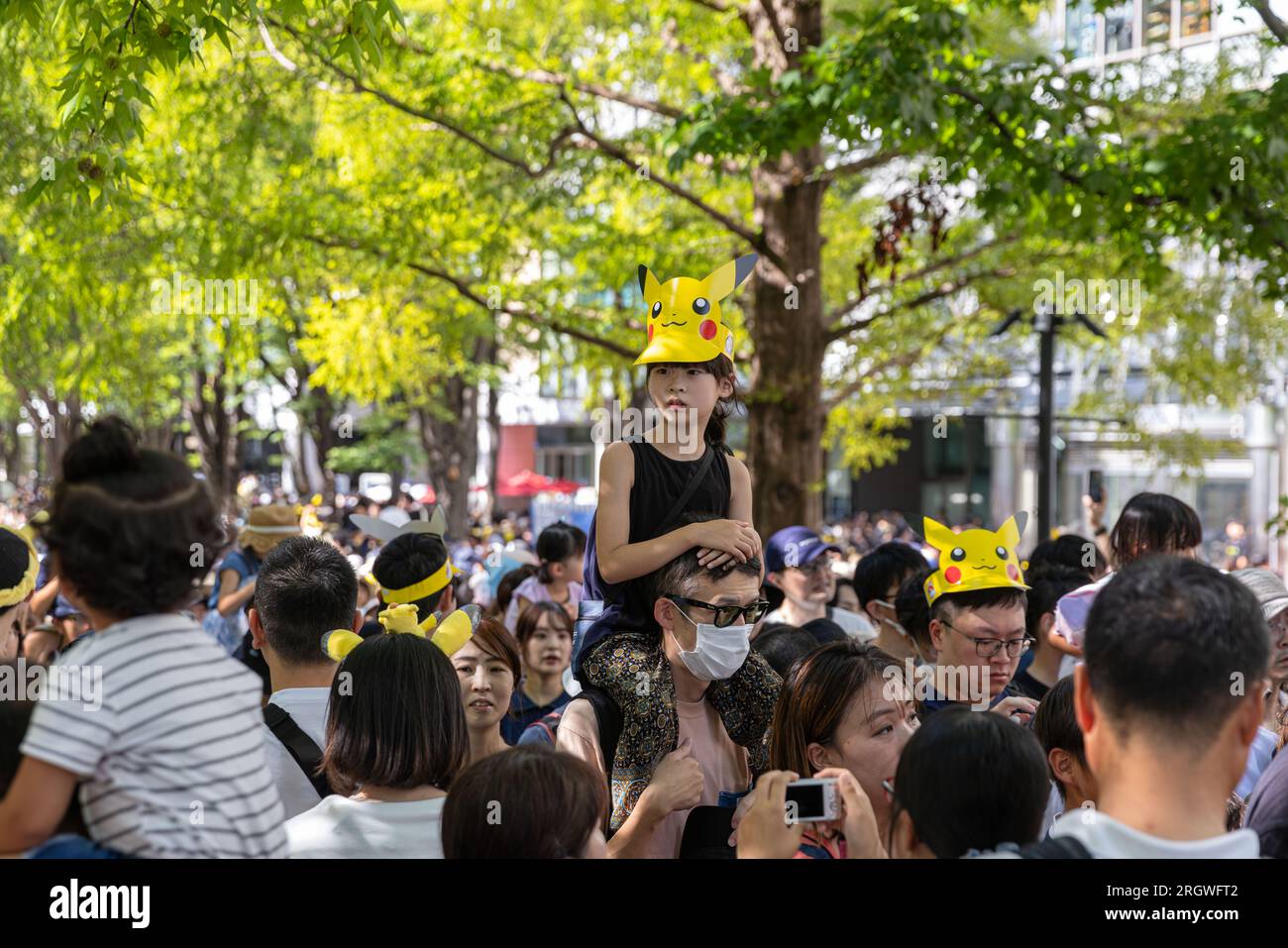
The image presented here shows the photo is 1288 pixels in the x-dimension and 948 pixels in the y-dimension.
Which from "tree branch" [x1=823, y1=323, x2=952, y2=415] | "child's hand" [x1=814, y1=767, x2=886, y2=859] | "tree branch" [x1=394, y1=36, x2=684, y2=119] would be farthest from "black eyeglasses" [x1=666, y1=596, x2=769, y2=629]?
"tree branch" [x1=823, y1=323, x2=952, y2=415]

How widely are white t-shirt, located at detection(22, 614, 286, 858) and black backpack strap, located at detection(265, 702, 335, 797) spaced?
4.62ft

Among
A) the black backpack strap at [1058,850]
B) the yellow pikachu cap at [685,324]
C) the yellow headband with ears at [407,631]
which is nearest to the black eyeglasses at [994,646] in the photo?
the yellow pikachu cap at [685,324]

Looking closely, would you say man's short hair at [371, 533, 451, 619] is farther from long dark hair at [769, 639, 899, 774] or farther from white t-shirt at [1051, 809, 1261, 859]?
white t-shirt at [1051, 809, 1261, 859]

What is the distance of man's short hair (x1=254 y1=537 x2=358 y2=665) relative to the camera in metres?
4.07

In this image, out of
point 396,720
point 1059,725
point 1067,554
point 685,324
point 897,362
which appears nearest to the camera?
point 396,720

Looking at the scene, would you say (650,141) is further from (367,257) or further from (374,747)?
(374,747)

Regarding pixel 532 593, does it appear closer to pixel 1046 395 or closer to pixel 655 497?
pixel 655 497

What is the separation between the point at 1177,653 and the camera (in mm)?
2176

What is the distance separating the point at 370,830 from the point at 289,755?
882 millimetres

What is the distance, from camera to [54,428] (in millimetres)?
21562

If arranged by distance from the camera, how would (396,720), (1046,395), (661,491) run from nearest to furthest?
(396,720)
(661,491)
(1046,395)

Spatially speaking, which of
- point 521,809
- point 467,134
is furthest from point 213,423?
point 521,809

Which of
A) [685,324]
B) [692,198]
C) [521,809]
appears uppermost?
[692,198]

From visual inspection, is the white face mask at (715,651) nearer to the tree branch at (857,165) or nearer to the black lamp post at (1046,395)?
the tree branch at (857,165)
